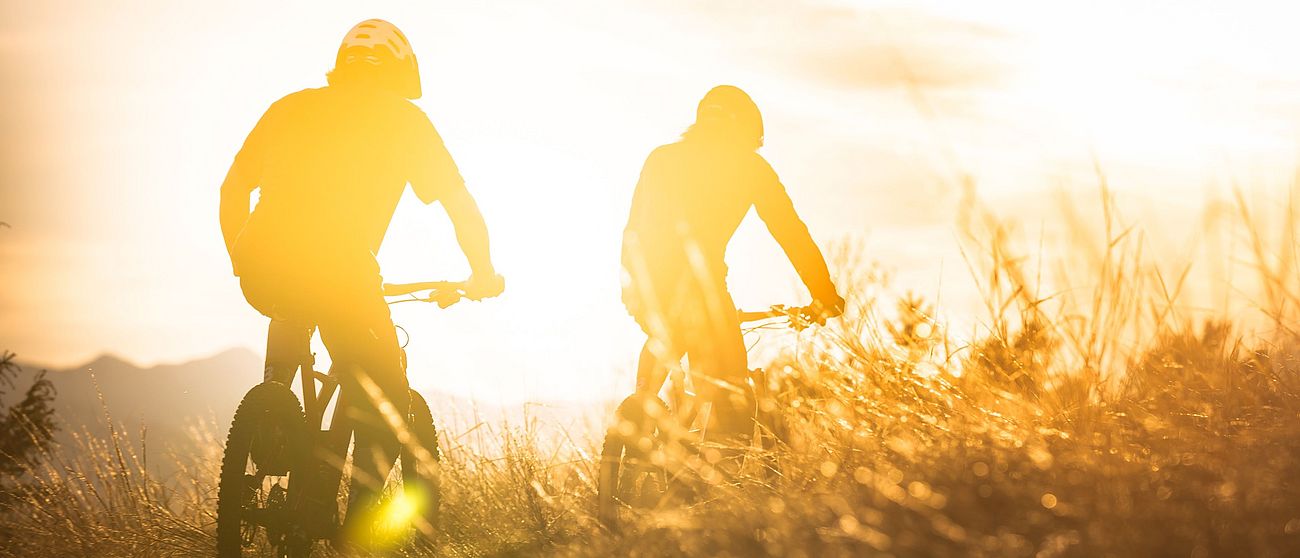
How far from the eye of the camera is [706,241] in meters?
4.98

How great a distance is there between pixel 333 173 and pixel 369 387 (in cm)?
83

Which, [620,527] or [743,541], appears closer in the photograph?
[743,541]

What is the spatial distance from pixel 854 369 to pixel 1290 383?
1531mm

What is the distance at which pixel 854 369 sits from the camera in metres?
4.62

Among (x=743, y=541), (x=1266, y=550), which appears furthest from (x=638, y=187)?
(x=1266, y=550)

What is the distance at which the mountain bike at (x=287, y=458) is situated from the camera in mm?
4363

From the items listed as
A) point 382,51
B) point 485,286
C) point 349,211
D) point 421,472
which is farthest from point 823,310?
point 382,51

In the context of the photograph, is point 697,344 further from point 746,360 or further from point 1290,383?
point 1290,383

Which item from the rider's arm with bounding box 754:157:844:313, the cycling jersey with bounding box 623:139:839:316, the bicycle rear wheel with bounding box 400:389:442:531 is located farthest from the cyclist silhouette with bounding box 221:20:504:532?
the rider's arm with bounding box 754:157:844:313

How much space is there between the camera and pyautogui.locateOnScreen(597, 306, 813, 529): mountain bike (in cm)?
466

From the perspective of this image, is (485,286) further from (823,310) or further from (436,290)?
(823,310)

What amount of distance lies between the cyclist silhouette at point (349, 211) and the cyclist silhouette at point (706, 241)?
0.77 metres

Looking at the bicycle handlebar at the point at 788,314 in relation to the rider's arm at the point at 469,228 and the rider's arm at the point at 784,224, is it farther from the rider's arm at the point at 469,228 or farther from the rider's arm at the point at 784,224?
the rider's arm at the point at 469,228

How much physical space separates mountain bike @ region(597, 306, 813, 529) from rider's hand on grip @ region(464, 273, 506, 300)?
2.81 feet
